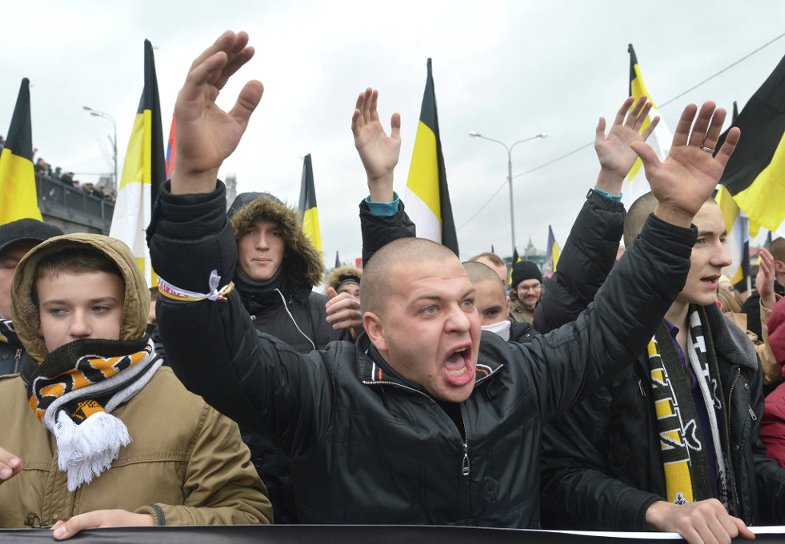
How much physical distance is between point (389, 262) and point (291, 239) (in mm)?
1552

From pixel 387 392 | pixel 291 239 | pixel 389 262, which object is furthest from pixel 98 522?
pixel 291 239

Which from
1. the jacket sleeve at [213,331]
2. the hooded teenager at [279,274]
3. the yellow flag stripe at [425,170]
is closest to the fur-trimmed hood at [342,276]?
the yellow flag stripe at [425,170]

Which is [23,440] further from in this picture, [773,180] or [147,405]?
[773,180]

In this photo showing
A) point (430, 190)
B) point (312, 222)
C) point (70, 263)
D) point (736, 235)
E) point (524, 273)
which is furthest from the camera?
point (736, 235)

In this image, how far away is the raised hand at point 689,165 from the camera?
6.22 feet

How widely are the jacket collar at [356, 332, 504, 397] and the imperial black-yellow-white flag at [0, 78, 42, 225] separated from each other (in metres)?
4.00

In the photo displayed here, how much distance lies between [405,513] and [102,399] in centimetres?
98

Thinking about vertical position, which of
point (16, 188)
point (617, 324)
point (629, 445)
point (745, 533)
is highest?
point (16, 188)

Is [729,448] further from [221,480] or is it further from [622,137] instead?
[221,480]

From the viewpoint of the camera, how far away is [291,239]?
3408 millimetres

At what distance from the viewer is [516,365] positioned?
1942 mm

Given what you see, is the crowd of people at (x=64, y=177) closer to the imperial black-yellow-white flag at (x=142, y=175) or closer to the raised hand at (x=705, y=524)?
the imperial black-yellow-white flag at (x=142, y=175)

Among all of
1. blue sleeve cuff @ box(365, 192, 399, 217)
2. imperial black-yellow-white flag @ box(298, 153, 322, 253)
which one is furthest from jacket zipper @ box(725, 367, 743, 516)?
imperial black-yellow-white flag @ box(298, 153, 322, 253)

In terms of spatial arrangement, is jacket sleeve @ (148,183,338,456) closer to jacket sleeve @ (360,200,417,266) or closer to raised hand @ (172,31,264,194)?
raised hand @ (172,31,264,194)
